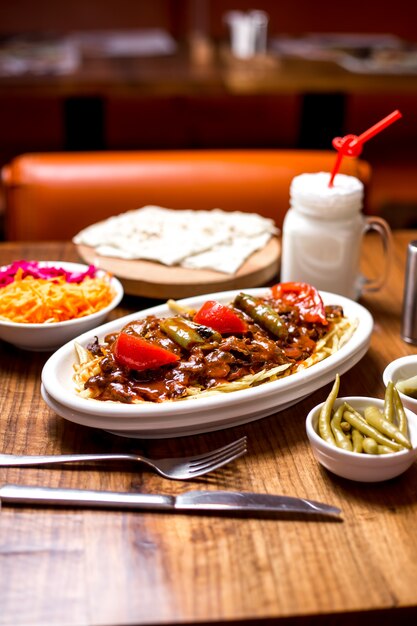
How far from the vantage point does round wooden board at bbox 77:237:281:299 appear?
1912 mm

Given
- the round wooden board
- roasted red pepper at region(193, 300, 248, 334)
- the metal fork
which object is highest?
roasted red pepper at region(193, 300, 248, 334)

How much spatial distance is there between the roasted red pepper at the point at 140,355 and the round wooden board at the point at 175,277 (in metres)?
0.49

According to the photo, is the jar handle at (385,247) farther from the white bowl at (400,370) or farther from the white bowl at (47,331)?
the white bowl at (47,331)

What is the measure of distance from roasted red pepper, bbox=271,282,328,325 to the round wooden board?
8.0 inches

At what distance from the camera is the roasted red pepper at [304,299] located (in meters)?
1.65

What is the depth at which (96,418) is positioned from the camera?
1.35m

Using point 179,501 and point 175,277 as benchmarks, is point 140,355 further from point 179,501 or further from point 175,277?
point 175,277

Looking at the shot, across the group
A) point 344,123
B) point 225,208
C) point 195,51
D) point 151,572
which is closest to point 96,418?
point 151,572

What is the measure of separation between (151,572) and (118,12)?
17.9ft

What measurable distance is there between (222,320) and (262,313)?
11 cm

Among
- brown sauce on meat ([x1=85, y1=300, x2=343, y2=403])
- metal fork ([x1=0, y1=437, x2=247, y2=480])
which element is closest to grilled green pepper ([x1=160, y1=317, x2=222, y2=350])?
brown sauce on meat ([x1=85, y1=300, x2=343, y2=403])

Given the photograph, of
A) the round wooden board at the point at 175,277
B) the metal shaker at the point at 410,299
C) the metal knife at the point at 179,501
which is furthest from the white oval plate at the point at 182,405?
the round wooden board at the point at 175,277

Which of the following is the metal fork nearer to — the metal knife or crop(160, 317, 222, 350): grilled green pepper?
the metal knife

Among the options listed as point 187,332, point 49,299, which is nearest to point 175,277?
point 49,299
